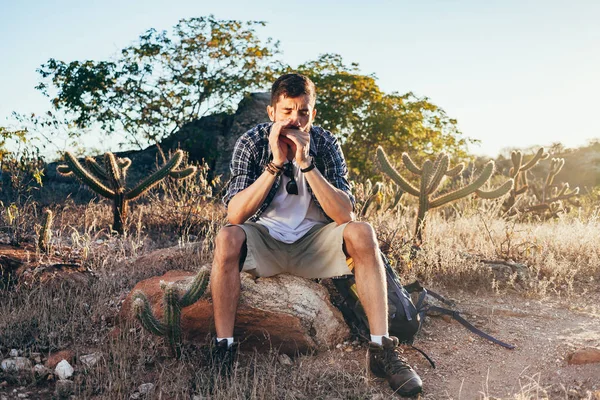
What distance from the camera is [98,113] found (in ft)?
40.3

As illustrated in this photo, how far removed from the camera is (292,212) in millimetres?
4000

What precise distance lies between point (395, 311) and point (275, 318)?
2.79 feet

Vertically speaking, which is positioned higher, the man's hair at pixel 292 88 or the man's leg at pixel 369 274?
the man's hair at pixel 292 88

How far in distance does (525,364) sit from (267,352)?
1788mm

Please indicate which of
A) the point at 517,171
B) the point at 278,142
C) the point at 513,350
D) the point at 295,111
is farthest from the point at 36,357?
the point at 517,171

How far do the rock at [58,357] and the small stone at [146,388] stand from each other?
63 cm

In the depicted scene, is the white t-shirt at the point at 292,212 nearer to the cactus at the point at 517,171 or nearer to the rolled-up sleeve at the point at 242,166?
the rolled-up sleeve at the point at 242,166

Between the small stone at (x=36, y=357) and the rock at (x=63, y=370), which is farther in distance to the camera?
the small stone at (x=36, y=357)

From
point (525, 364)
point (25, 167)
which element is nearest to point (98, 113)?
point (25, 167)

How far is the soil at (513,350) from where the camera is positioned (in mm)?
3387

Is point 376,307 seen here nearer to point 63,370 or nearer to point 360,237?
point 360,237

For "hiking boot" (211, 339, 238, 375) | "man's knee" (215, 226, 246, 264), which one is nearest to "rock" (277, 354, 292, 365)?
"hiking boot" (211, 339, 238, 375)

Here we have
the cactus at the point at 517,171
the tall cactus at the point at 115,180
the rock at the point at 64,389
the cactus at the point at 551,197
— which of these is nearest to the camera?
the rock at the point at 64,389

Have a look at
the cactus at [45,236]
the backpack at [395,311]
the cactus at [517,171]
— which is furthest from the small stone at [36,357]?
the cactus at [517,171]
